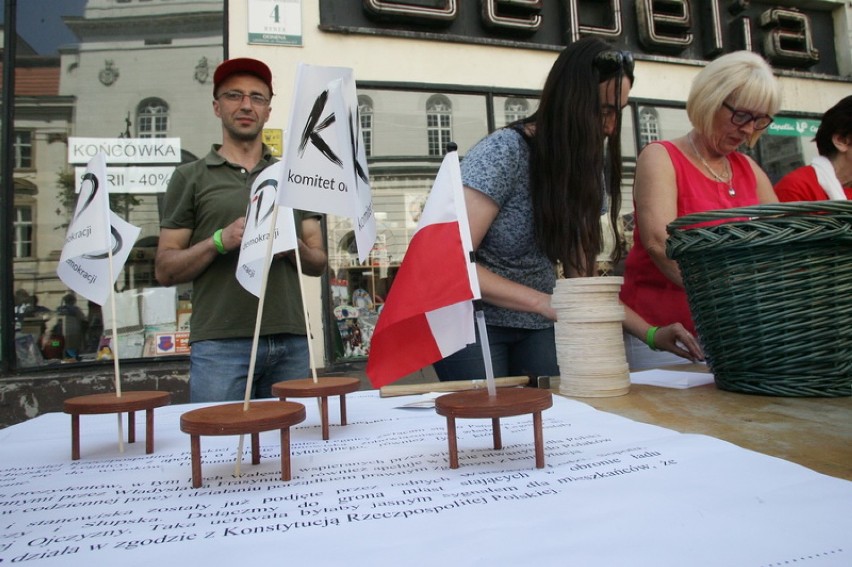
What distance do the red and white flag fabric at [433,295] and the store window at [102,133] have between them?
13.9 feet

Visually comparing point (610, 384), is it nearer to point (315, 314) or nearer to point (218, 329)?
point (218, 329)

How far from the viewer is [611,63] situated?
164 centimetres

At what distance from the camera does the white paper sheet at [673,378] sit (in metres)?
1.49

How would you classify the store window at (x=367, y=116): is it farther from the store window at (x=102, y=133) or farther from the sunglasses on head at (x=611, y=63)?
the sunglasses on head at (x=611, y=63)

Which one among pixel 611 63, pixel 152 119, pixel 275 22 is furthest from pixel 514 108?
pixel 611 63

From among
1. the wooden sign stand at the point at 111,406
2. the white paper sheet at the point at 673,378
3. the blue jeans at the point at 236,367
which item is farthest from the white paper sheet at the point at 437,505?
the blue jeans at the point at 236,367

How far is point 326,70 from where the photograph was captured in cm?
104

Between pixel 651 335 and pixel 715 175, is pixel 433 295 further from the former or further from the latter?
pixel 715 175

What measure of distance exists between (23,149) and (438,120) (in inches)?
149

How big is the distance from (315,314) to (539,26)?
402 centimetres

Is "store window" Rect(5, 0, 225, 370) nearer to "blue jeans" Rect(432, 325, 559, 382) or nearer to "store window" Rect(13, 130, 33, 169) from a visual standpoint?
"store window" Rect(13, 130, 33, 169)

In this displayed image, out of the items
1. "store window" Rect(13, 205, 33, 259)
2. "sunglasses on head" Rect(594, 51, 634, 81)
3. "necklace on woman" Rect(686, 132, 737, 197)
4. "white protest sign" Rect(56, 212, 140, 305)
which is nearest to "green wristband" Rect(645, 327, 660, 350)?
"necklace on woman" Rect(686, 132, 737, 197)

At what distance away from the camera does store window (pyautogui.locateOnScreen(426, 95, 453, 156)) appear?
5809 millimetres

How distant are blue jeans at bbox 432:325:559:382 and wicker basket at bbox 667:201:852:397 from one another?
64 centimetres
